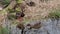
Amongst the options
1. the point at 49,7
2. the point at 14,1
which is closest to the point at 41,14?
the point at 49,7

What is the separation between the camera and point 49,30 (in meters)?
3.50

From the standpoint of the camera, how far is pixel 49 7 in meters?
3.90

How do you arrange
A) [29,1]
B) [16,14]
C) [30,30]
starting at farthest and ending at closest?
1. [29,1]
2. [16,14]
3. [30,30]

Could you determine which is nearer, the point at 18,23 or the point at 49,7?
the point at 18,23

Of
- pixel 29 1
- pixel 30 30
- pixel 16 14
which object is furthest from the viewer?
→ pixel 29 1

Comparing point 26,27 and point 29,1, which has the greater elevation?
point 29,1

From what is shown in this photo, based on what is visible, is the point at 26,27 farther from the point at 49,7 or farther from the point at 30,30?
the point at 49,7

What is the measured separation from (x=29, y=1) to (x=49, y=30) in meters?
0.76

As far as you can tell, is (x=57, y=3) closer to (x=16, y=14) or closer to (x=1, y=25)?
(x=16, y=14)

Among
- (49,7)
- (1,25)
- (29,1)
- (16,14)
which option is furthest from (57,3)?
(1,25)

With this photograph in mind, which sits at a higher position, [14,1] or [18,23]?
[14,1]

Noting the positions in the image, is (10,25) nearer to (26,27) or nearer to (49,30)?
(26,27)

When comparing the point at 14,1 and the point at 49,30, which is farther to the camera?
the point at 14,1

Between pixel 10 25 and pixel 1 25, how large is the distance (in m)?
0.13
